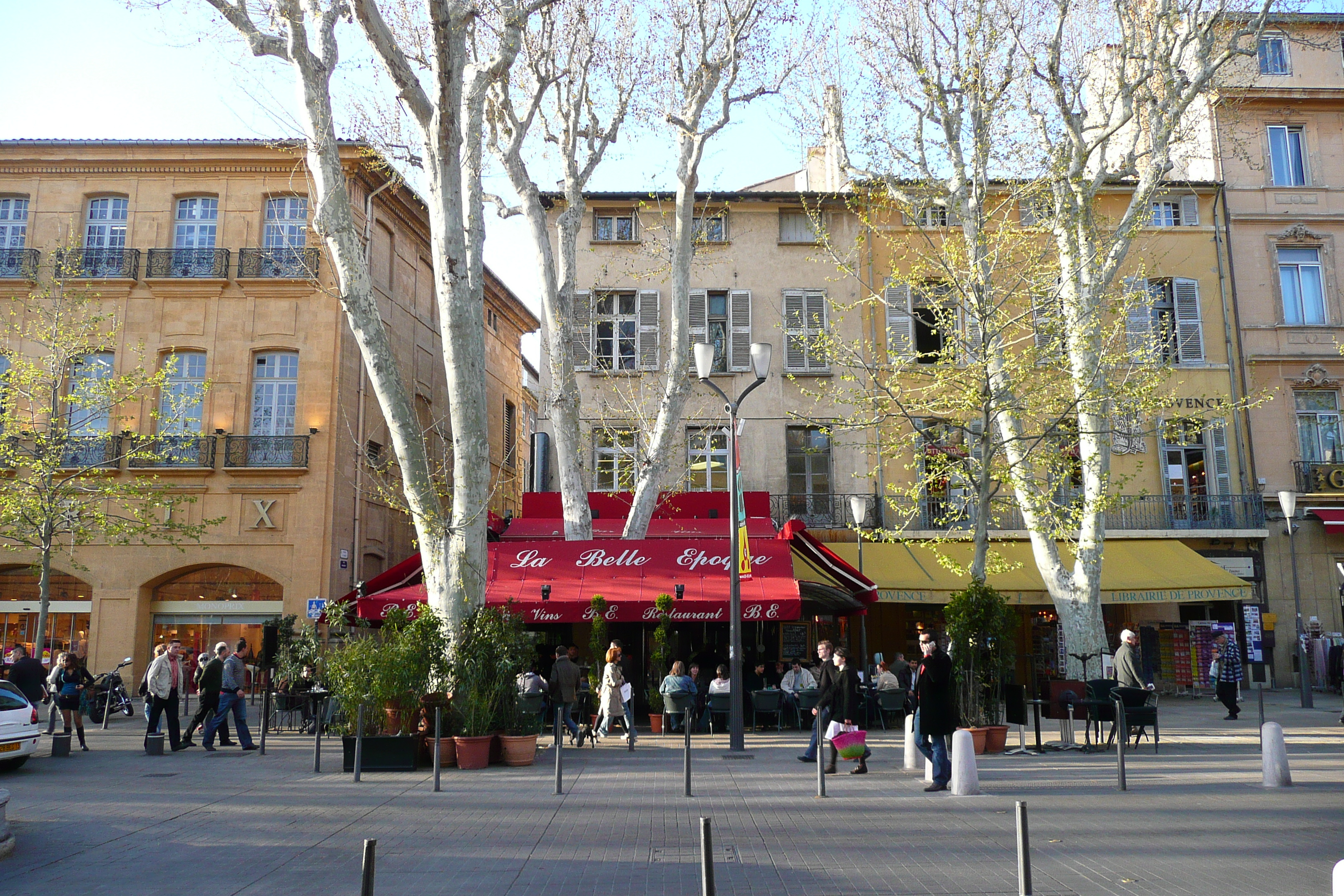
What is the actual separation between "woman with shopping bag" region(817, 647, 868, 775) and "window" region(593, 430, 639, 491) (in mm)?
10476

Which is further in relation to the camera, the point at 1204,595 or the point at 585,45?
the point at 1204,595

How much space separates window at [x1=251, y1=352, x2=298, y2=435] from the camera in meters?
22.6

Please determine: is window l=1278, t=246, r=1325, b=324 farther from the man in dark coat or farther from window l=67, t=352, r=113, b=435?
window l=67, t=352, r=113, b=435

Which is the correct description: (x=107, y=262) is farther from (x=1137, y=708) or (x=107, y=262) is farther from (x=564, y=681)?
(x=1137, y=708)

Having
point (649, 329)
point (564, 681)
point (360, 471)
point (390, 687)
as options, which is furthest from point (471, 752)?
point (649, 329)

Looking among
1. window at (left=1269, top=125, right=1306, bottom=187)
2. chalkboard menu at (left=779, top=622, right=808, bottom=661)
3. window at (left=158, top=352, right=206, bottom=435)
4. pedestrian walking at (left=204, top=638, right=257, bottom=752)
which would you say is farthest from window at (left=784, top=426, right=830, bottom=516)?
window at (left=1269, top=125, right=1306, bottom=187)

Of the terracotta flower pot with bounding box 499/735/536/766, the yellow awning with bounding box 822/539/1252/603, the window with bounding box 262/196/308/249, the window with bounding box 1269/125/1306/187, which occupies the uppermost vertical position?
the window with bounding box 1269/125/1306/187

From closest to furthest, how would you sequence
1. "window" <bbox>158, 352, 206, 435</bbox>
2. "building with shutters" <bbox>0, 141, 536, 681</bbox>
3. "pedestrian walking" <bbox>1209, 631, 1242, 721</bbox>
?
1. "pedestrian walking" <bbox>1209, 631, 1242, 721</bbox>
2. "window" <bbox>158, 352, 206, 435</bbox>
3. "building with shutters" <bbox>0, 141, 536, 681</bbox>

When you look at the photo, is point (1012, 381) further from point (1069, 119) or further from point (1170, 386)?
point (1170, 386)

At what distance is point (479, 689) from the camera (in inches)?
479

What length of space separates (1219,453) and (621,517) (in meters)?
14.4

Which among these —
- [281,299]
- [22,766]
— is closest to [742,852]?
[22,766]

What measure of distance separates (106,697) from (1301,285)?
28051 mm

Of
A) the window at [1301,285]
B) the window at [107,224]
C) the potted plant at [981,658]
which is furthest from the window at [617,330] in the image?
the window at [1301,285]
